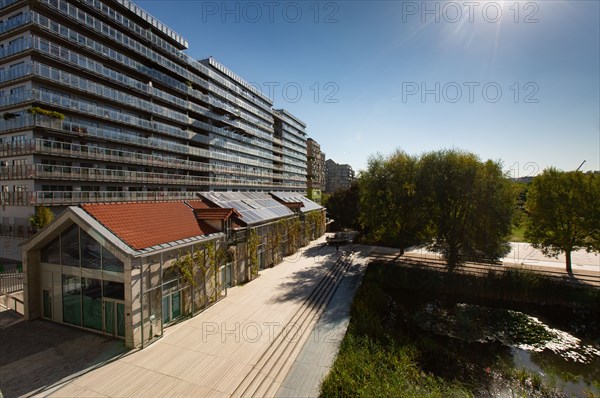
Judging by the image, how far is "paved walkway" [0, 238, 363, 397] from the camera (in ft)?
32.2

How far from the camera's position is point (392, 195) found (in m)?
28.1

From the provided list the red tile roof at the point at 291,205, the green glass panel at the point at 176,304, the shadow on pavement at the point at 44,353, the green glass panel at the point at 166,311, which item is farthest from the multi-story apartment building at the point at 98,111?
the green glass panel at the point at 166,311

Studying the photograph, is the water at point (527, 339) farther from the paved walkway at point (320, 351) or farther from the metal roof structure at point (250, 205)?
the metal roof structure at point (250, 205)

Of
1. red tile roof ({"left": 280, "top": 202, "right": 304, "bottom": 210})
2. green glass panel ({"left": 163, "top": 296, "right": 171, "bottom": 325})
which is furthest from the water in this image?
red tile roof ({"left": 280, "top": 202, "right": 304, "bottom": 210})

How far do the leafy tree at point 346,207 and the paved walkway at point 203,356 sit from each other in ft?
93.9

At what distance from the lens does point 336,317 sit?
54.4ft

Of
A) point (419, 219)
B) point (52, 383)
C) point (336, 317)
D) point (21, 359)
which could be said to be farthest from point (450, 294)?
point (21, 359)

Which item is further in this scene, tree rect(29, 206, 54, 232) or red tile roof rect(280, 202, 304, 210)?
red tile roof rect(280, 202, 304, 210)

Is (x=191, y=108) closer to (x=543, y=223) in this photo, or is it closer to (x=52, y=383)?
(x=52, y=383)

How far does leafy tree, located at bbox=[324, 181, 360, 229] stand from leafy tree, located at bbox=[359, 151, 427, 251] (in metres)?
15.6

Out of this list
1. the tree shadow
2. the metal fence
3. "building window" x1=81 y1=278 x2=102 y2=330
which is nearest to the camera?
"building window" x1=81 y1=278 x2=102 y2=330

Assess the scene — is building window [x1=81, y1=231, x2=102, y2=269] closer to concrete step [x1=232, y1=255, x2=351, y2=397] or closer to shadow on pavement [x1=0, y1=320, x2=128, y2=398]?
shadow on pavement [x1=0, y1=320, x2=128, y2=398]

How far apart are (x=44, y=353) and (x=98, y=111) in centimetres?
2997

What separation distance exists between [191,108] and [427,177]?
134 ft
